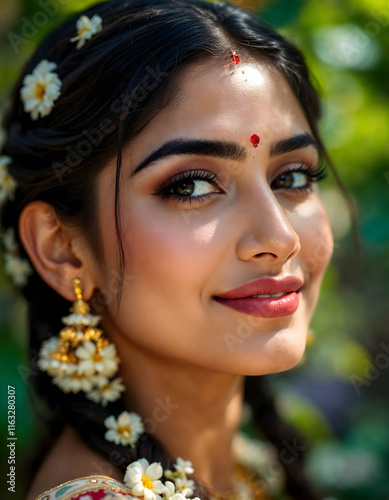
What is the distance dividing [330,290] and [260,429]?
1023mm

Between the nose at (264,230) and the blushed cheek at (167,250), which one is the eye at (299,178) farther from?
the blushed cheek at (167,250)

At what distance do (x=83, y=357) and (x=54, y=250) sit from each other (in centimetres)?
36

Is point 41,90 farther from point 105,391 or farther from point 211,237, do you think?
point 105,391

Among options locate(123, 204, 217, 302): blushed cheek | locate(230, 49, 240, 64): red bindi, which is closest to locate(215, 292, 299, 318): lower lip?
locate(123, 204, 217, 302): blushed cheek

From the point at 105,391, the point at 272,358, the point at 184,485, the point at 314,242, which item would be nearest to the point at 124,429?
the point at 105,391

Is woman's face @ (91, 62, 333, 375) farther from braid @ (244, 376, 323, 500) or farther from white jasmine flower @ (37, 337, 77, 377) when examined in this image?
braid @ (244, 376, 323, 500)

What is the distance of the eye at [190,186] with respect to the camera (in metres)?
1.74

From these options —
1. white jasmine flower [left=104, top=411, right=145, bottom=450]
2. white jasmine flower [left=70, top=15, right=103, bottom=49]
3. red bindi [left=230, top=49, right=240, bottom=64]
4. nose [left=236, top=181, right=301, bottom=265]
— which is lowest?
white jasmine flower [left=104, top=411, right=145, bottom=450]

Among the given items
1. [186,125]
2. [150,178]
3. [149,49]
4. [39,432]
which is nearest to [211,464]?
[39,432]

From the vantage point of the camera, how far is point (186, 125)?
1708mm

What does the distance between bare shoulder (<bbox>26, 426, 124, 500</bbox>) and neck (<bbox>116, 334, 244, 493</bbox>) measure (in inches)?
8.6

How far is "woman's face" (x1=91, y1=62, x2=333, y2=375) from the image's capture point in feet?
5.54

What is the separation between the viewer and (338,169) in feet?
9.48

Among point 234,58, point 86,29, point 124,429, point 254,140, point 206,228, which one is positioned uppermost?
point 86,29
